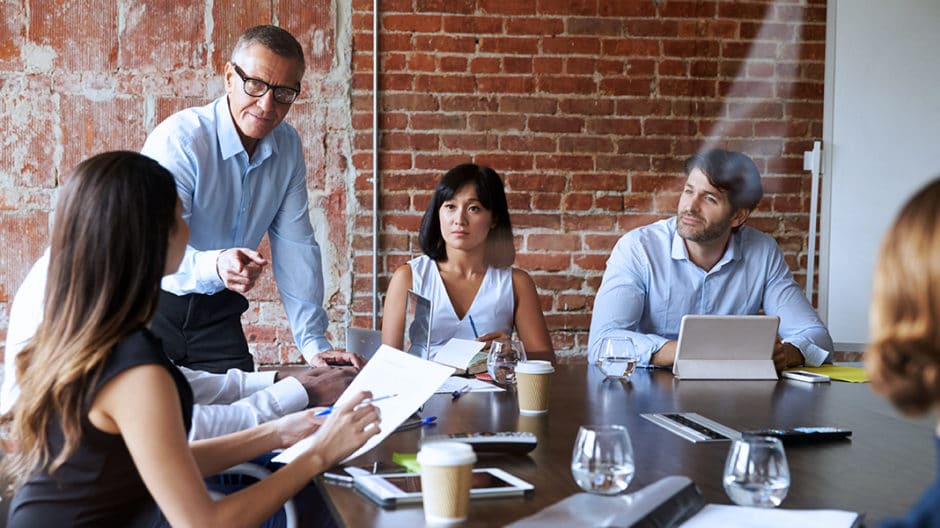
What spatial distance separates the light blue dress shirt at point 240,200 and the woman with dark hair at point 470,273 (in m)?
0.31

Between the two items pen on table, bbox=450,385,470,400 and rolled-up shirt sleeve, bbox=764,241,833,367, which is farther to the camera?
rolled-up shirt sleeve, bbox=764,241,833,367

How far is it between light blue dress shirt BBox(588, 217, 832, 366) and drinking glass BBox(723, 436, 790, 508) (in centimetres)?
174

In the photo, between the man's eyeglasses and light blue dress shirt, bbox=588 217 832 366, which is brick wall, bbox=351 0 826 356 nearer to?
light blue dress shirt, bbox=588 217 832 366

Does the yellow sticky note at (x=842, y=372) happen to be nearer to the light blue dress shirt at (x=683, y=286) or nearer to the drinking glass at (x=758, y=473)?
the light blue dress shirt at (x=683, y=286)

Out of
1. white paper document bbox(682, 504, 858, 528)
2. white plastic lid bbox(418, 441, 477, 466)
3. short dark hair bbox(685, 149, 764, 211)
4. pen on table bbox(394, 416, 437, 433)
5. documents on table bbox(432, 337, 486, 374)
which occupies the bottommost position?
pen on table bbox(394, 416, 437, 433)

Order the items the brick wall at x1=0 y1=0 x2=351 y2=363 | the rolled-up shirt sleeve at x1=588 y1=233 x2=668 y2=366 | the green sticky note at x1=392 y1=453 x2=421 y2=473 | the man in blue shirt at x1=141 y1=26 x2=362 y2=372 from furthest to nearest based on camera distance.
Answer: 1. the brick wall at x1=0 y1=0 x2=351 y2=363
2. the rolled-up shirt sleeve at x1=588 y1=233 x2=668 y2=366
3. the man in blue shirt at x1=141 y1=26 x2=362 y2=372
4. the green sticky note at x1=392 y1=453 x2=421 y2=473

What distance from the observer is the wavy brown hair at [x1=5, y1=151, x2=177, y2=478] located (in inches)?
52.0

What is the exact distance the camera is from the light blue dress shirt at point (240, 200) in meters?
2.76

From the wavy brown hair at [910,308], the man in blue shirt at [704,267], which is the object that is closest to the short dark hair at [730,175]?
the man in blue shirt at [704,267]

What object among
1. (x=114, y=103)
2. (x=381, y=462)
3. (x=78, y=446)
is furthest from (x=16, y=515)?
(x=114, y=103)

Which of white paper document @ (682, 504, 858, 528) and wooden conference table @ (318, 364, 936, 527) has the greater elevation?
white paper document @ (682, 504, 858, 528)

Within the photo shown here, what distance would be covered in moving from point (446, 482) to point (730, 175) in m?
2.33

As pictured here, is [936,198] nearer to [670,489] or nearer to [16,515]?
[670,489]

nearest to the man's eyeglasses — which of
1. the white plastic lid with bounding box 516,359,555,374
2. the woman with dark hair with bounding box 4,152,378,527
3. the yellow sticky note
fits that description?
the white plastic lid with bounding box 516,359,555,374
